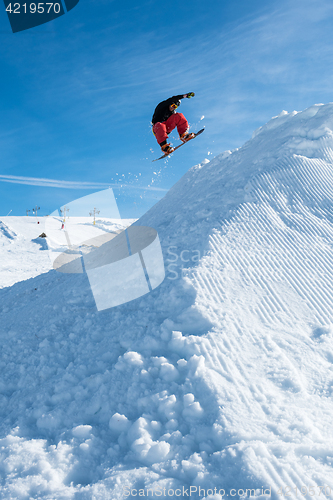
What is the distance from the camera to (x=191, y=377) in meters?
3.54

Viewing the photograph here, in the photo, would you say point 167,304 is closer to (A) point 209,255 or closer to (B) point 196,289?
(B) point 196,289

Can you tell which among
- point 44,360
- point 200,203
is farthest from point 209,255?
point 44,360

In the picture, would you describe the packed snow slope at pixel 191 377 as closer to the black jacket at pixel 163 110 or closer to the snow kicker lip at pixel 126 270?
the snow kicker lip at pixel 126 270

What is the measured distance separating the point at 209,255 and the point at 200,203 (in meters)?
2.67

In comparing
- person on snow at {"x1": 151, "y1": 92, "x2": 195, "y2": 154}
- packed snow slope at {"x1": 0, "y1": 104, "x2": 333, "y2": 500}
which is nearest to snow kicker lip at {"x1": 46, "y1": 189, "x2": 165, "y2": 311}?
packed snow slope at {"x1": 0, "y1": 104, "x2": 333, "y2": 500}

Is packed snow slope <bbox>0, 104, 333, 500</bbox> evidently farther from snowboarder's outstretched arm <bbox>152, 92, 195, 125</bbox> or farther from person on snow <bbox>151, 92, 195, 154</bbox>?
snowboarder's outstretched arm <bbox>152, 92, 195, 125</bbox>

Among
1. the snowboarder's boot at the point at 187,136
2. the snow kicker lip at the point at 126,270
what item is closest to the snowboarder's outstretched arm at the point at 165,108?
the snowboarder's boot at the point at 187,136

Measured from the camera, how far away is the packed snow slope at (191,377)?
9.10 feet

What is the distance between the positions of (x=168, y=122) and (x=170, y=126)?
0.13 m

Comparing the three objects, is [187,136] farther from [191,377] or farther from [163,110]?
[191,377]

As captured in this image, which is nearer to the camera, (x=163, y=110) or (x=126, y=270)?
(x=126, y=270)

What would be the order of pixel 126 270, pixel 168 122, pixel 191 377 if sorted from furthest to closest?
pixel 168 122 < pixel 126 270 < pixel 191 377

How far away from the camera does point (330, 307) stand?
481cm

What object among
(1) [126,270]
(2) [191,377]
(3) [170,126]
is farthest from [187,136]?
(2) [191,377]
